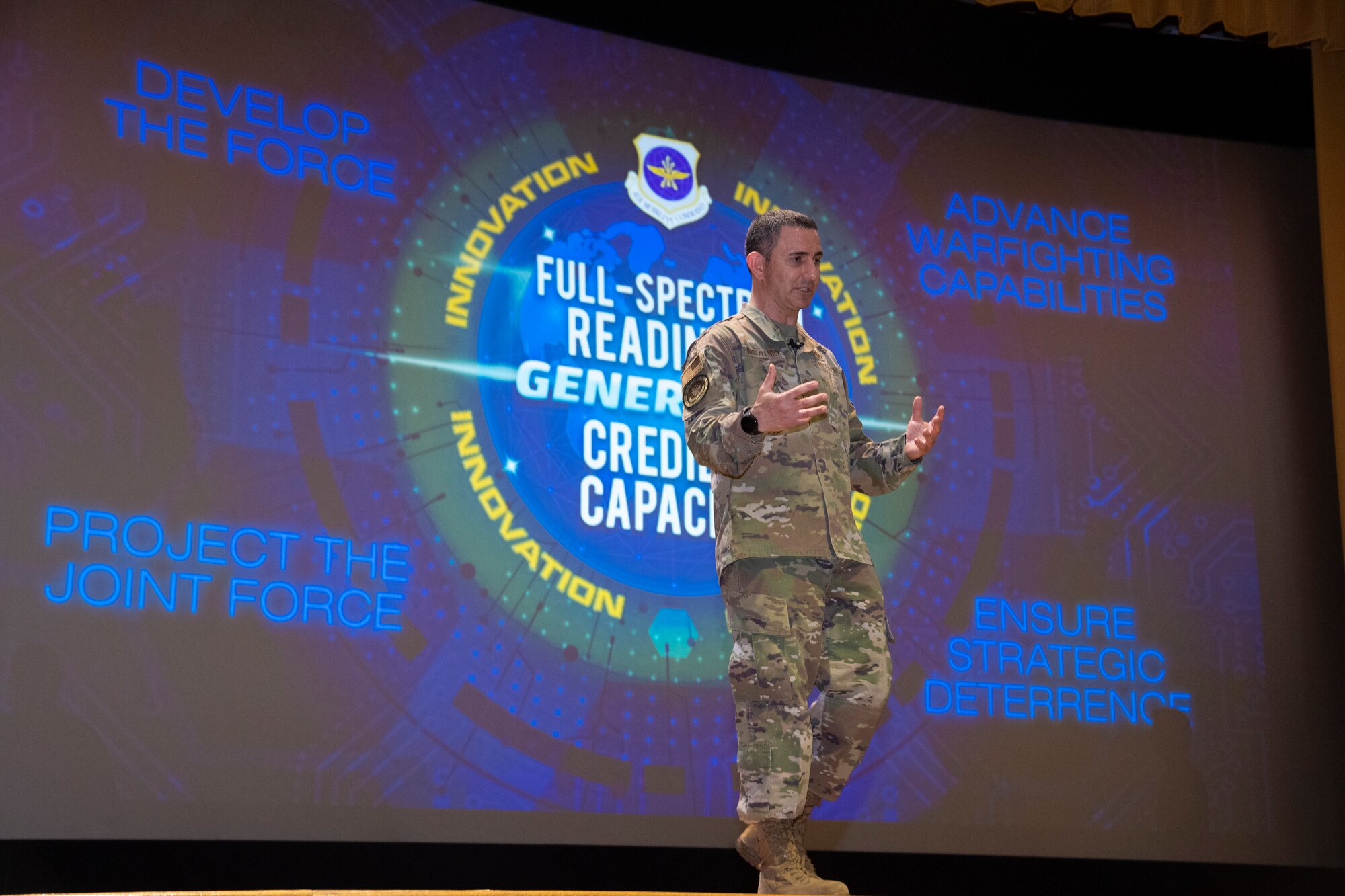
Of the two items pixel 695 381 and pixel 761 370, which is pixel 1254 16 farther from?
pixel 695 381

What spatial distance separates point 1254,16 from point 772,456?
3.38 meters

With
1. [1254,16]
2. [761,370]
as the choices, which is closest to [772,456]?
[761,370]

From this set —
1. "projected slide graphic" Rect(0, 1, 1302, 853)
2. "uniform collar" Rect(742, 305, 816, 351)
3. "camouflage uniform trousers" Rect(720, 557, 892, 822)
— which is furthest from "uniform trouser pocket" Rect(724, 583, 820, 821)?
"projected slide graphic" Rect(0, 1, 1302, 853)

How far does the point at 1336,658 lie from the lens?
202 inches

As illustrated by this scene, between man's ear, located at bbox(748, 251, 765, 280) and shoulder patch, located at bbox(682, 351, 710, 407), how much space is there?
253 millimetres

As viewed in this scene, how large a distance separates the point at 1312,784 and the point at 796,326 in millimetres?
3268

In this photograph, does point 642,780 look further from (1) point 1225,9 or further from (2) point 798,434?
(1) point 1225,9

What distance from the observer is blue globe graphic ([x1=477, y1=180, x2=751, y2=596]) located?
419 cm

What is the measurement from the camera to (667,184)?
456cm

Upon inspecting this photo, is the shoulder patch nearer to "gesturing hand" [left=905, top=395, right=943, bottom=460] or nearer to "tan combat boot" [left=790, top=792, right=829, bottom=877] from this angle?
"gesturing hand" [left=905, top=395, right=943, bottom=460]

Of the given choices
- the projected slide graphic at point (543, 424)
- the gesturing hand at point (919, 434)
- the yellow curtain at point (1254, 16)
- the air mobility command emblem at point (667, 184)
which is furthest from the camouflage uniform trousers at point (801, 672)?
the yellow curtain at point (1254, 16)

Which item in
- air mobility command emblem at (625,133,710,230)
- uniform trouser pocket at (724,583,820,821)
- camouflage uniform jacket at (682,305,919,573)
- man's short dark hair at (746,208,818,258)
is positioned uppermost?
air mobility command emblem at (625,133,710,230)

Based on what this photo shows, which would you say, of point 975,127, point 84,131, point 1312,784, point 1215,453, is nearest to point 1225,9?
point 975,127

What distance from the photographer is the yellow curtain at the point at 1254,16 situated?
4.89 metres
